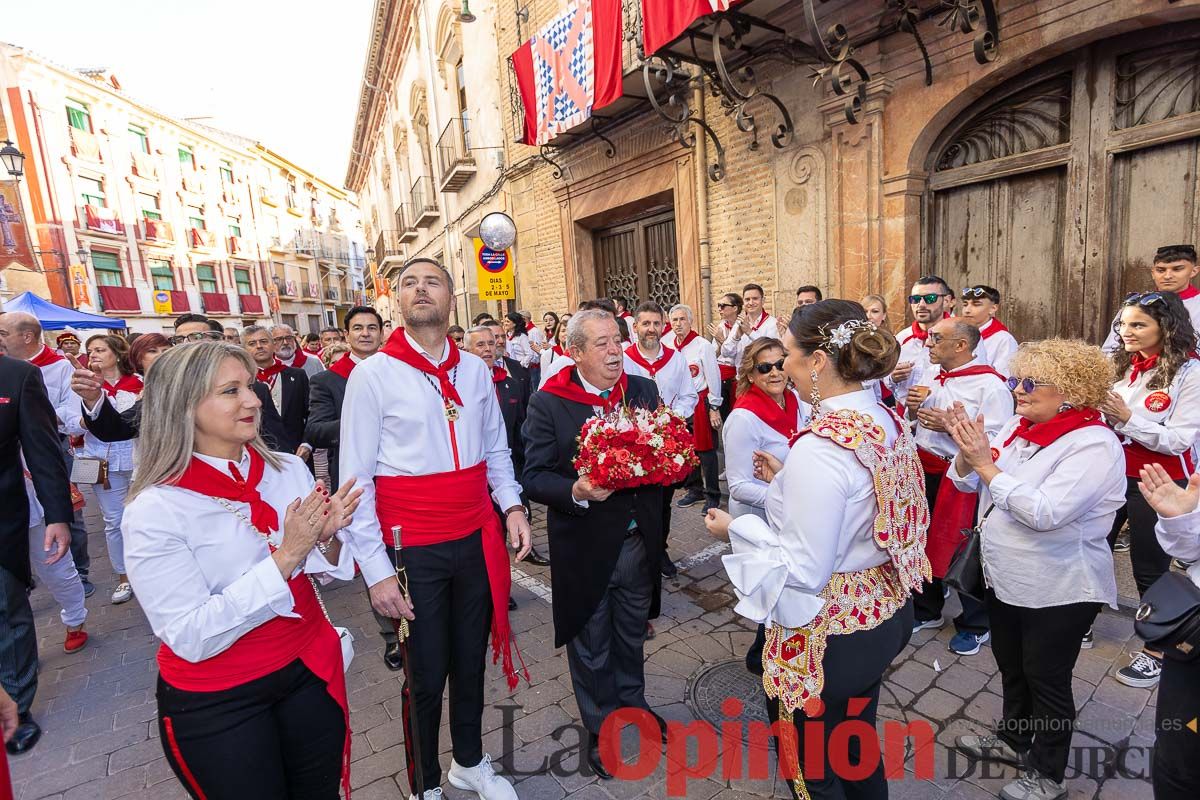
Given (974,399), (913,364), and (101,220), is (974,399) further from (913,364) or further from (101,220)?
(101,220)

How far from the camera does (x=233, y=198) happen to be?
39.8 meters

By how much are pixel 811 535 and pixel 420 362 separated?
5.90 feet

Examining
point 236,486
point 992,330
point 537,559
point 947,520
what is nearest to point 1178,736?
point 947,520

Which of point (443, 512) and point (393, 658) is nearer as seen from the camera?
point (443, 512)

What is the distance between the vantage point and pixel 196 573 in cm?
173

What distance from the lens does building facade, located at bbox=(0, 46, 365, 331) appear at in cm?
2512

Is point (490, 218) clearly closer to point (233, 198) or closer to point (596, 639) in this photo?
point (596, 639)

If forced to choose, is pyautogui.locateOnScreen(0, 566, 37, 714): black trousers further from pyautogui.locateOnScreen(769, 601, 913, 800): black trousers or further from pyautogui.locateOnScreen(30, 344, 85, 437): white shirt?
pyautogui.locateOnScreen(769, 601, 913, 800): black trousers

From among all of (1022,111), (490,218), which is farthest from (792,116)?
(490,218)

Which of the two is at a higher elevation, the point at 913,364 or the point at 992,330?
the point at 992,330

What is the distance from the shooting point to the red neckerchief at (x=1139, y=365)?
333 cm

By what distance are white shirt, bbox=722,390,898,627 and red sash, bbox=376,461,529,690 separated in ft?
3.97

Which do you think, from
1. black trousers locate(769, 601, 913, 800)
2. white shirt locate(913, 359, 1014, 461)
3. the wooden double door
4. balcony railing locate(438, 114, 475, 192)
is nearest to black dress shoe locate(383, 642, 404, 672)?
black trousers locate(769, 601, 913, 800)

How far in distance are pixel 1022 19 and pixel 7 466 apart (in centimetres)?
→ 860
